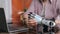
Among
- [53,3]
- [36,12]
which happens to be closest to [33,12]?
[36,12]

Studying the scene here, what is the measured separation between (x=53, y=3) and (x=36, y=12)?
11 centimetres

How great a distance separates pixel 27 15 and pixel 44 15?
0.33ft

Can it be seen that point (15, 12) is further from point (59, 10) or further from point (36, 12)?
point (59, 10)

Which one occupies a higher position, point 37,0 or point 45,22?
point 37,0

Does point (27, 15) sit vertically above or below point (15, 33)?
above

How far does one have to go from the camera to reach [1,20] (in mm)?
656

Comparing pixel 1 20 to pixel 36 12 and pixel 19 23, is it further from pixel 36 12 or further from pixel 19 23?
pixel 36 12

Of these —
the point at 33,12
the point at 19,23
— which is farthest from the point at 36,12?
the point at 19,23

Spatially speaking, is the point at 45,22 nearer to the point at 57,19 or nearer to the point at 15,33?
the point at 57,19

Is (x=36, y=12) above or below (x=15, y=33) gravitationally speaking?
above

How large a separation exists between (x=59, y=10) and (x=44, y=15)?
0.09 metres

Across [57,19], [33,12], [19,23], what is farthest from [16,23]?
[57,19]

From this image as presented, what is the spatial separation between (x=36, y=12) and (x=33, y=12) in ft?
0.06

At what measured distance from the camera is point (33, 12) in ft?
2.09
